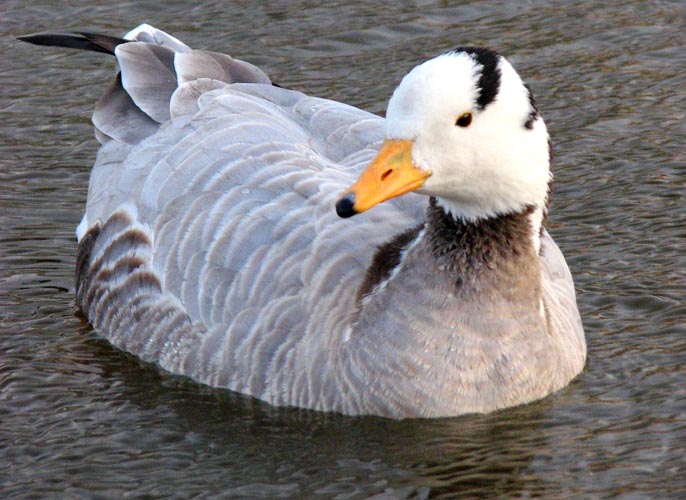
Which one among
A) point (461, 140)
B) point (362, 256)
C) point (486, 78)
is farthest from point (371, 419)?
point (486, 78)

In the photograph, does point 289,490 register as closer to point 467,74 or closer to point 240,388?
point 240,388

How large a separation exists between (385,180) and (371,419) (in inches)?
58.3

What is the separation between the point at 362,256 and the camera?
8258mm

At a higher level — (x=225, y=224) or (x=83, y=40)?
(x=83, y=40)

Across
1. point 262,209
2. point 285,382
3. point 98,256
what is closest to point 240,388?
point 285,382

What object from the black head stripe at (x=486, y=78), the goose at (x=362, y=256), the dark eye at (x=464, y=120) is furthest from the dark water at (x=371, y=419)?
the black head stripe at (x=486, y=78)

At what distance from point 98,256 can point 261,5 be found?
481 centimetres

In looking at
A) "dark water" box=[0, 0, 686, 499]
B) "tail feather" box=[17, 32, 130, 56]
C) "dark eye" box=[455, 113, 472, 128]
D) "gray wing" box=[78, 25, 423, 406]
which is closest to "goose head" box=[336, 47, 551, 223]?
"dark eye" box=[455, 113, 472, 128]

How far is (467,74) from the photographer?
748cm

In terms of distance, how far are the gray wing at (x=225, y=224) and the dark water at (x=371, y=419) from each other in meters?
0.27

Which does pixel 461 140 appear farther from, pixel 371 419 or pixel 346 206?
pixel 371 419

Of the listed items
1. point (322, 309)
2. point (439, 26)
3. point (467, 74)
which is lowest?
point (439, 26)

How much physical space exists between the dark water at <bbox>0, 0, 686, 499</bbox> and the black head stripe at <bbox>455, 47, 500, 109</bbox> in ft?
5.83

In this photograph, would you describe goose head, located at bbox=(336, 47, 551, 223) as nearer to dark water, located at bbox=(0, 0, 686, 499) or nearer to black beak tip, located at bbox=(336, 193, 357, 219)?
black beak tip, located at bbox=(336, 193, 357, 219)
